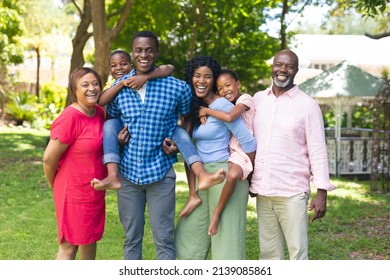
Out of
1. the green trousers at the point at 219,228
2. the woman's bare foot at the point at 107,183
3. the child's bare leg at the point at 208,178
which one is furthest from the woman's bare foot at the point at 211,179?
the woman's bare foot at the point at 107,183

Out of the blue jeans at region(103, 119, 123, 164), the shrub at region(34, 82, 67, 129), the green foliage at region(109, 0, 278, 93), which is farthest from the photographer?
the shrub at region(34, 82, 67, 129)

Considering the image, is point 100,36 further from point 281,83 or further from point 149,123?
point 281,83

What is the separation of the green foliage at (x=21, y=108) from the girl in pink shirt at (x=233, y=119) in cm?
2238

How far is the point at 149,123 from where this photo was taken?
4691mm

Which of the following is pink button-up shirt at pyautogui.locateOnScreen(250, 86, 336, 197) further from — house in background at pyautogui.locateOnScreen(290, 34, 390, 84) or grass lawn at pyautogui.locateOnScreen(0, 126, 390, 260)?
house in background at pyautogui.locateOnScreen(290, 34, 390, 84)

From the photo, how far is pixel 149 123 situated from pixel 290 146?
3.44 feet

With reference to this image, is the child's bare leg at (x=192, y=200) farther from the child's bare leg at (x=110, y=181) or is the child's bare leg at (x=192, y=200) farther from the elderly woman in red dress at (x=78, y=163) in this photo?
the elderly woman in red dress at (x=78, y=163)

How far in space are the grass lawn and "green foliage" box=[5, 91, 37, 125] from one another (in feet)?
40.2

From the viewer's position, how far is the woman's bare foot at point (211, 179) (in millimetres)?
4547

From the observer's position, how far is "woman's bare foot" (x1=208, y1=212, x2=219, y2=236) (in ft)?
15.3

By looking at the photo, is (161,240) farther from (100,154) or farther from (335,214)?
(335,214)

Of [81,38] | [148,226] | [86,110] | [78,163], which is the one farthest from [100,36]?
[78,163]

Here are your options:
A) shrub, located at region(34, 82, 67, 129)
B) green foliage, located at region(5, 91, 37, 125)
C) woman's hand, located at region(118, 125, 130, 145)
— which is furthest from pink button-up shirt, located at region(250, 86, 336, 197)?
green foliage, located at region(5, 91, 37, 125)

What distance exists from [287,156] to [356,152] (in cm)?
1094
